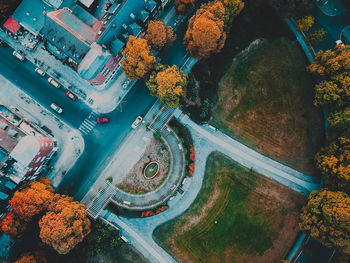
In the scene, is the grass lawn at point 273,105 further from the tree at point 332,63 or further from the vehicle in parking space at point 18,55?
the vehicle in parking space at point 18,55

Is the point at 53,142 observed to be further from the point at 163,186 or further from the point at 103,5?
the point at 103,5

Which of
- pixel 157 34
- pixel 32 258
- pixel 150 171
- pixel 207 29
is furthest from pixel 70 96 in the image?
pixel 32 258

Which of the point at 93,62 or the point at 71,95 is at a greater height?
the point at 93,62

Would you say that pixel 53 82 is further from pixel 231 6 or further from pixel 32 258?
pixel 231 6

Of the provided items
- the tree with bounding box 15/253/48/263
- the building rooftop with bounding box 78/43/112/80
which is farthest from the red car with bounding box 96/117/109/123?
the tree with bounding box 15/253/48/263

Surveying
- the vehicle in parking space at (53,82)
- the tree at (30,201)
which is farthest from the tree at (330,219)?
the vehicle in parking space at (53,82)
